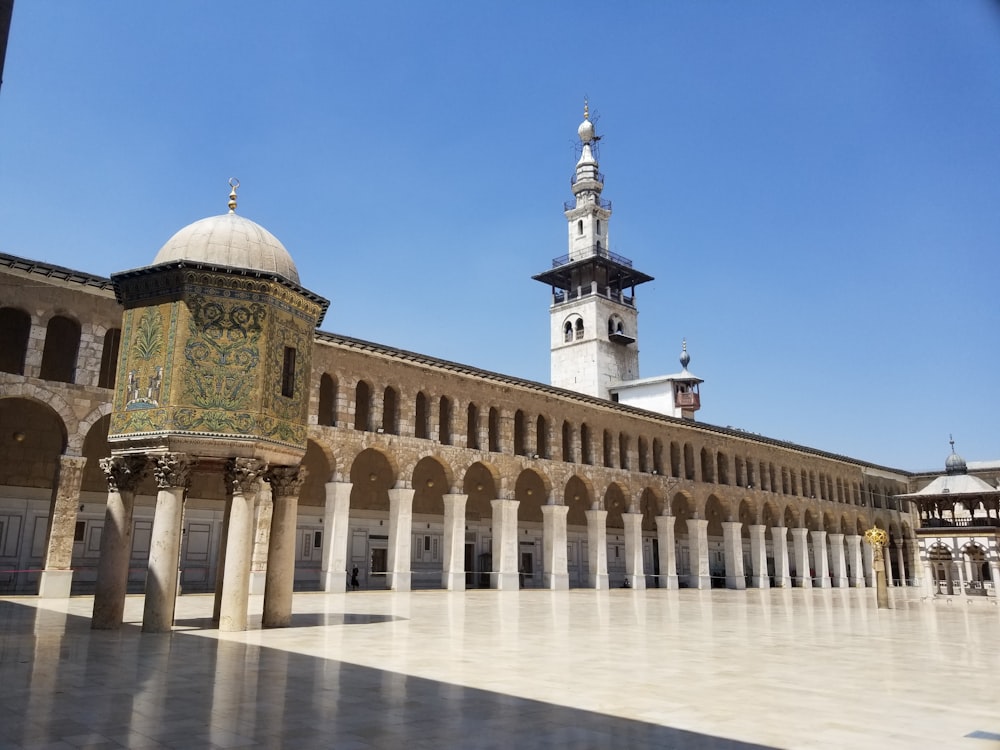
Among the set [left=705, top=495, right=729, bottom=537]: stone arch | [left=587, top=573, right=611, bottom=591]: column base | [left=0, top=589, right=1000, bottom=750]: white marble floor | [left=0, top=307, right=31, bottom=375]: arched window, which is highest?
[left=0, top=307, right=31, bottom=375]: arched window

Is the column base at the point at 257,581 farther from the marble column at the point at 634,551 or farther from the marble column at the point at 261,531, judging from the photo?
the marble column at the point at 634,551

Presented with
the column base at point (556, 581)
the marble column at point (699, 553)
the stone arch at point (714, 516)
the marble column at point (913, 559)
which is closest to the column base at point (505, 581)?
the column base at point (556, 581)

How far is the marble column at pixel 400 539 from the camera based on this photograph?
28.1 metres

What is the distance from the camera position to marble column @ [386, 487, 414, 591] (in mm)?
28125

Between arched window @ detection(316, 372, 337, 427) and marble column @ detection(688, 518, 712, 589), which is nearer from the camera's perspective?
arched window @ detection(316, 372, 337, 427)

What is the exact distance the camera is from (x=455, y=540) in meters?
30.0

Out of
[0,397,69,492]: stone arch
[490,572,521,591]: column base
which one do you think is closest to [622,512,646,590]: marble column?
[490,572,521,591]: column base

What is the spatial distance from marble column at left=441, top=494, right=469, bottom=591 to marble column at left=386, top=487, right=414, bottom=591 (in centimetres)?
211

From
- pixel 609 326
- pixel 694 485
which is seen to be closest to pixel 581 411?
pixel 694 485

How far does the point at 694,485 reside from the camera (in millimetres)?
40969

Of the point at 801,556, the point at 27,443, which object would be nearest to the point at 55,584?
the point at 27,443

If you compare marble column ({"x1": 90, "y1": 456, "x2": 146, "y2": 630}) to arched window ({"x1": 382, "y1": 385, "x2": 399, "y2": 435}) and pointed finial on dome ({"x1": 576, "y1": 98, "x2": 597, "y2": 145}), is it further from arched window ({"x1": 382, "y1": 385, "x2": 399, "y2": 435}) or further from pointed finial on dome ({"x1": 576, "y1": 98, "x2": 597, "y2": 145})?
pointed finial on dome ({"x1": 576, "y1": 98, "x2": 597, "y2": 145})

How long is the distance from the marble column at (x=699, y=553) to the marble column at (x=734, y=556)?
2.27 metres

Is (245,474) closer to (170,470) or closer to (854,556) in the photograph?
(170,470)
